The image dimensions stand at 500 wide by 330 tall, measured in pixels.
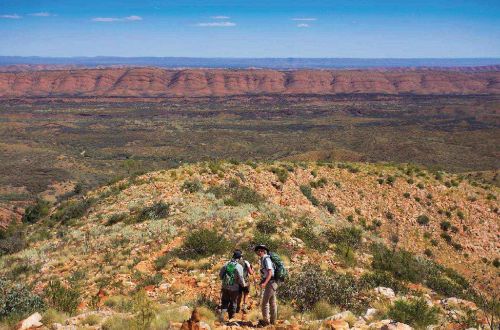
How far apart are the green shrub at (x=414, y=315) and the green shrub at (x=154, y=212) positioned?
9.54 metres

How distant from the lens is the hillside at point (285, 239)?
9.80 m

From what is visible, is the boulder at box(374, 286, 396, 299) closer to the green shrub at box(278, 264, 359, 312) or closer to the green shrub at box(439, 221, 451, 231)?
the green shrub at box(278, 264, 359, 312)

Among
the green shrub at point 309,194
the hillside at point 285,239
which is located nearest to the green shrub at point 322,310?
the hillside at point 285,239

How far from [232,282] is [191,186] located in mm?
10912

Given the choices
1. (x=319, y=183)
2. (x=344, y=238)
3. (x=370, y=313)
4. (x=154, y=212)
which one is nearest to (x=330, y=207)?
(x=319, y=183)

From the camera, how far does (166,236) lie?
46.0 ft

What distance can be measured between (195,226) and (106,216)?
5125 mm

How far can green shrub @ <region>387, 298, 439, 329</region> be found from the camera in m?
8.35

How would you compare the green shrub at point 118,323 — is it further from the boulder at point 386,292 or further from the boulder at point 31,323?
the boulder at point 386,292

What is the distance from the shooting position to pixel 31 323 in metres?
7.29

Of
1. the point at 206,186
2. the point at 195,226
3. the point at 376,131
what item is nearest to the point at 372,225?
the point at 206,186

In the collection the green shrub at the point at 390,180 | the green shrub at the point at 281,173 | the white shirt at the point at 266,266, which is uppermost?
the white shirt at the point at 266,266

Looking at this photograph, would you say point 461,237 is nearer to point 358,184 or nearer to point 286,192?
point 358,184

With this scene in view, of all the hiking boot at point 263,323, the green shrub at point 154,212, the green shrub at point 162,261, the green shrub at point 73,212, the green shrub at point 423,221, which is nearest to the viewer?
the hiking boot at point 263,323
